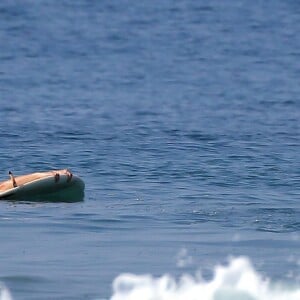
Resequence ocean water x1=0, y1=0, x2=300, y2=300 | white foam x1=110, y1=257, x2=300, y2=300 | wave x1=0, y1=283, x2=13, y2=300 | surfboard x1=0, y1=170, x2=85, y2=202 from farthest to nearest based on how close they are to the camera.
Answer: surfboard x1=0, y1=170, x2=85, y2=202 → ocean water x1=0, y1=0, x2=300, y2=300 → wave x1=0, y1=283, x2=13, y2=300 → white foam x1=110, y1=257, x2=300, y2=300

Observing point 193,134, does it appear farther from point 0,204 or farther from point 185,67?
point 185,67

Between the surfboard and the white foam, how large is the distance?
34.2 feet

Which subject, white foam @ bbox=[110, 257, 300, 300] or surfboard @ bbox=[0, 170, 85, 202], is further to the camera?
surfboard @ bbox=[0, 170, 85, 202]

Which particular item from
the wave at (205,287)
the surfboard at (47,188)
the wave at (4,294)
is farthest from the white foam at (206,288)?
the surfboard at (47,188)

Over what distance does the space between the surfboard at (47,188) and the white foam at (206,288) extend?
10.4 m

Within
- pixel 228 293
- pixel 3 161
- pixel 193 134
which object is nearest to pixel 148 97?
pixel 193 134

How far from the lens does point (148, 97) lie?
7225 centimetres

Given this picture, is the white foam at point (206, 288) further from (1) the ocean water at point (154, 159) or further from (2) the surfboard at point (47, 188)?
(2) the surfboard at point (47, 188)

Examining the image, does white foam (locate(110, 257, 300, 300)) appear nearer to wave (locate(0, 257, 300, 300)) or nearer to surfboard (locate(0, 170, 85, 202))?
Answer: wave (locate(0, 257, 300, 300))

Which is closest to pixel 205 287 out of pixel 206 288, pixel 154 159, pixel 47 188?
pixel 206 288

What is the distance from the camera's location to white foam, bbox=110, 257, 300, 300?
2783 centimetres

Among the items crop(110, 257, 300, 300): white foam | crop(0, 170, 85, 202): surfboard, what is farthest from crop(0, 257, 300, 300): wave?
crop(0, 170, 85, 202): surfboard

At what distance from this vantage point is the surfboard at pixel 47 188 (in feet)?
132

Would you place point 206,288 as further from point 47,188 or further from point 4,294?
point 47,188
